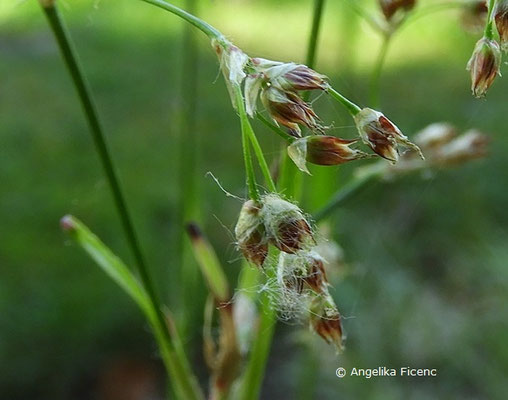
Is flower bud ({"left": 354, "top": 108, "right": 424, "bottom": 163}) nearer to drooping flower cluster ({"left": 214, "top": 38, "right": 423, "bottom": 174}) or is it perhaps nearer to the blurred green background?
drooping flower cluster ({"left": 214, "top": 38, "right": 423, "bottom": 174})

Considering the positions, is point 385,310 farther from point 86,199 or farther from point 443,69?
point 443,69

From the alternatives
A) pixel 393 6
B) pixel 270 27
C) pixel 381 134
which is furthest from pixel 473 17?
pixel 270 27

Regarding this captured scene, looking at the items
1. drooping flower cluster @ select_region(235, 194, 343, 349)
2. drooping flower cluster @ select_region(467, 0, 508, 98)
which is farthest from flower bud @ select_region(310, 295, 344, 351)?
drooping flower cluster @ select_region(467, 0, 508, 98)

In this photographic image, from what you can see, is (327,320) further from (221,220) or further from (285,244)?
(221,220)

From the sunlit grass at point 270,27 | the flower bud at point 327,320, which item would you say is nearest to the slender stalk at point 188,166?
the flower bud at point 327,320

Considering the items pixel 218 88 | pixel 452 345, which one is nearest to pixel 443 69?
pixel 218 88

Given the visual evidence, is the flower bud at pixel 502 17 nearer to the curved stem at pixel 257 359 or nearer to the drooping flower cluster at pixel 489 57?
the drooping flower cluster at pixel 489 57
